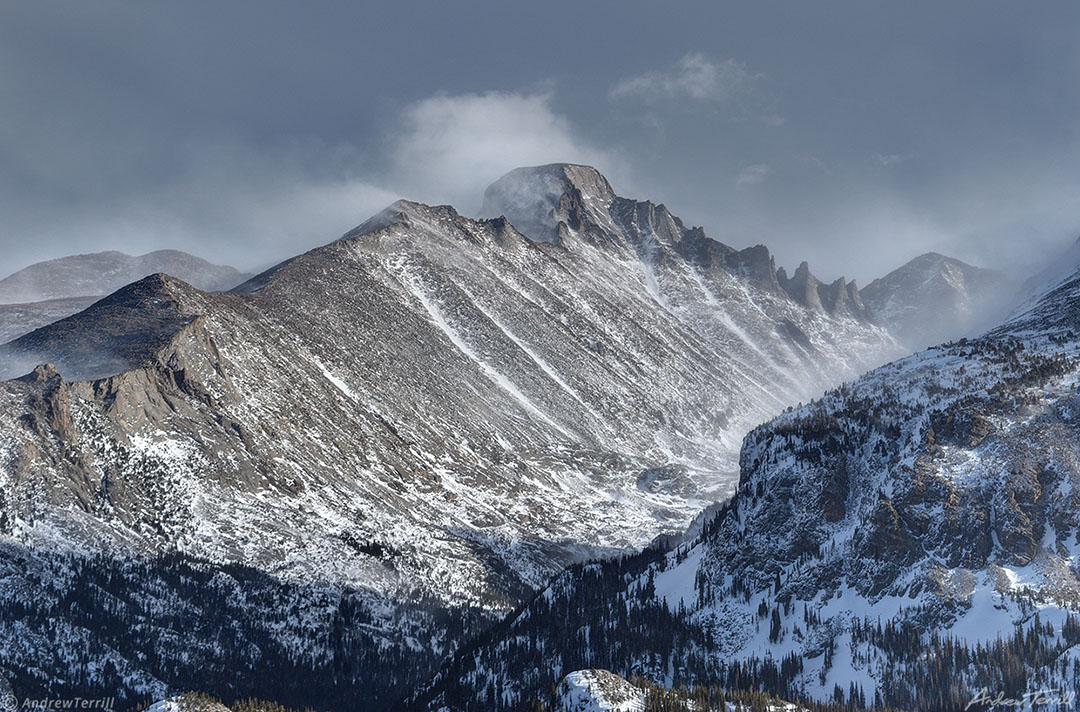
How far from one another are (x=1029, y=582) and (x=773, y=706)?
40.5m

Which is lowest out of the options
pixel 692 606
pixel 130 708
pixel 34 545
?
pixel 130 708

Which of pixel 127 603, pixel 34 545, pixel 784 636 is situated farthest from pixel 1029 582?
pixel 34 545

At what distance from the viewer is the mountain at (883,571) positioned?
14125 cm

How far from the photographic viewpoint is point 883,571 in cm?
15488

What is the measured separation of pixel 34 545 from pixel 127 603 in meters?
19.9

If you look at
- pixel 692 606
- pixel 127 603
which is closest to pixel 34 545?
pixel 127 603

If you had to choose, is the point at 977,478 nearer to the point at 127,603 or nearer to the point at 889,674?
the point at 889,674

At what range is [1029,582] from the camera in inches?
5689

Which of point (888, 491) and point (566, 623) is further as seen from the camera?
point (566, 623)

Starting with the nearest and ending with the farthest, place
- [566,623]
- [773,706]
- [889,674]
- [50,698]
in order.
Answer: [773,706] → [889,674] → [50,698] → [566,623]

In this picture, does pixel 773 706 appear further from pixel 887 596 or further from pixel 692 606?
pixel 692 606

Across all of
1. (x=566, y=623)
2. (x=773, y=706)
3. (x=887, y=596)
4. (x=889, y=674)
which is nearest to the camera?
(x=773, y=706)

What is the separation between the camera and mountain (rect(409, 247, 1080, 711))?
463ft

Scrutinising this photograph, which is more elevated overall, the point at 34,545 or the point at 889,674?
the point at 34,545
